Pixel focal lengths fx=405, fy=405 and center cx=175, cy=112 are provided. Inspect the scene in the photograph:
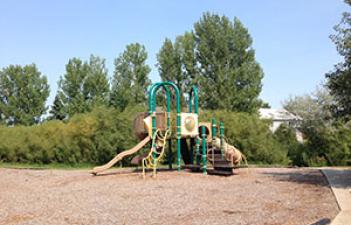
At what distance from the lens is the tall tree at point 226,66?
2692 cm

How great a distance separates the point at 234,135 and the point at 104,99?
47.6 ft

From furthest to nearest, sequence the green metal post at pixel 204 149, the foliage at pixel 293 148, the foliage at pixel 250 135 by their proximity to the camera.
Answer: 1. the foliage at pixel 293 148
2. the foliage at pixel 250 135
3. the green metal post at pixel 204 149

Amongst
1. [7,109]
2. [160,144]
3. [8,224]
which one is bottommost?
[8,224]

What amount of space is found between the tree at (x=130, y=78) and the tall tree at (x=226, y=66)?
4339 millimetres

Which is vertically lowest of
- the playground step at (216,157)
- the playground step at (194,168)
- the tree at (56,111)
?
the playground step at (194,168)

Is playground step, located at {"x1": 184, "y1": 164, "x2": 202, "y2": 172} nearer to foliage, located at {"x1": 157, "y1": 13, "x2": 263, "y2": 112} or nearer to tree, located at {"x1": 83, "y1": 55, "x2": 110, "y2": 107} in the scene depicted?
foliage, located at {"x1": 157, "y1": 13, "x2": 263, "y2": 112}

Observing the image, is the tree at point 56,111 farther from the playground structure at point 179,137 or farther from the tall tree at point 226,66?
the playground structure at point 179,137

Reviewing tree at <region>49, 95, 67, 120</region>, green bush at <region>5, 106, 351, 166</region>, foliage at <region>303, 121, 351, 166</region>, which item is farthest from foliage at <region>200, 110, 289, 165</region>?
tree at <region>49, 95, 67, 120</region>

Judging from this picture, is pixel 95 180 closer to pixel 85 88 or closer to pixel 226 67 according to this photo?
pixel 226 67

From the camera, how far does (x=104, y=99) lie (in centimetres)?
3036

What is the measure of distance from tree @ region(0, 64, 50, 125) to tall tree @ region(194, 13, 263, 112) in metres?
14.2

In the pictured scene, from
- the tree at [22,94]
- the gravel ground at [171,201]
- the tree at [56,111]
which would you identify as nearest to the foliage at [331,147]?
the gravel ground at [171,201]

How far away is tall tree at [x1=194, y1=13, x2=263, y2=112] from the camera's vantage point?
26922 mm

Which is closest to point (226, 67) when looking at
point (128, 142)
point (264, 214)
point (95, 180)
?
point (128, 142)
